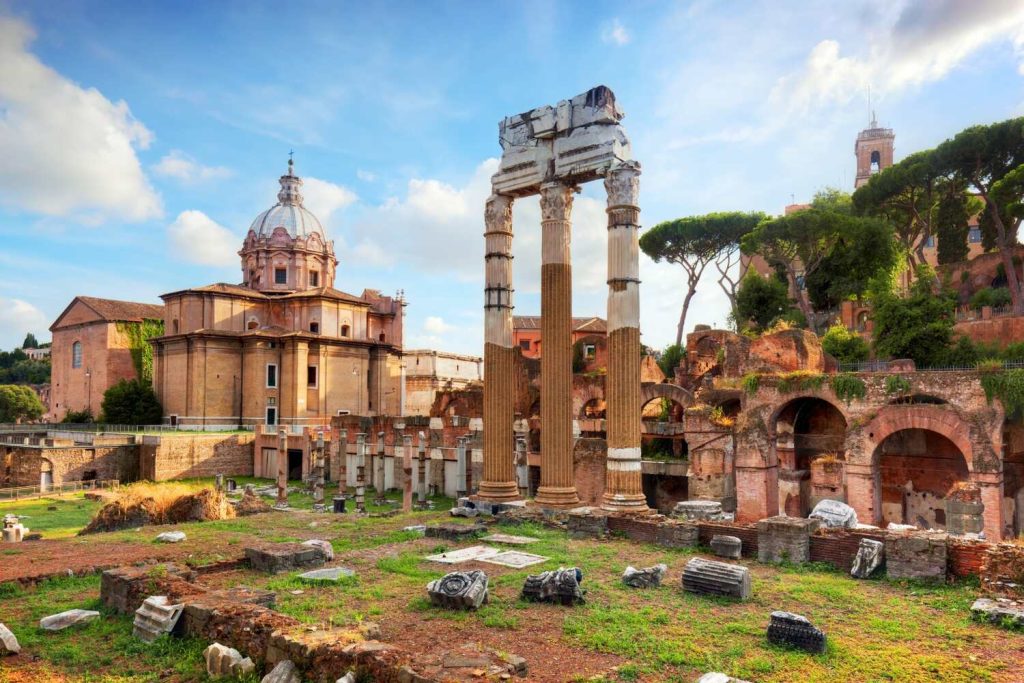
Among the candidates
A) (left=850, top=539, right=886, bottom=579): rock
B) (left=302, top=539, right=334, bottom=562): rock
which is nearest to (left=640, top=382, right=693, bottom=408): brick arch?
(left=850, top=539, right=886, bottom=579): rock

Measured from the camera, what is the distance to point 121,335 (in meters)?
42.2

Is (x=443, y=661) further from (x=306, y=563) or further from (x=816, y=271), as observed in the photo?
(x=816, y=271)

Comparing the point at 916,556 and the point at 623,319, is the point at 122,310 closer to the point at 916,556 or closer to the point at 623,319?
the point at 623,319

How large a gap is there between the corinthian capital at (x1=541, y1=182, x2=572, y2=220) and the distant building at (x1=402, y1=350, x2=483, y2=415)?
31.2 metres

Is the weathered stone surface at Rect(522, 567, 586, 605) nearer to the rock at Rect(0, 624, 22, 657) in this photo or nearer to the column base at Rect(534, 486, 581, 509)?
the rock at Rect(0, 624, 22, 657)

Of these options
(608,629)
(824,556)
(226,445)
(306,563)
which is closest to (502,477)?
(306,563)

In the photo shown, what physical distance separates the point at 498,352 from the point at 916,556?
810cm

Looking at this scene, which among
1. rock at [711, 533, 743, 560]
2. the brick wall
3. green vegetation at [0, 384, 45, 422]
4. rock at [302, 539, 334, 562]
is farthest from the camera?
green vegetation at [0, 384, 45, 422]

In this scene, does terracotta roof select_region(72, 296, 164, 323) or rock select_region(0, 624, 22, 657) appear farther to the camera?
terracotta roof select_region(72, 296, 164, 323)

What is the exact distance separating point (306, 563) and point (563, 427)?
5829 mm

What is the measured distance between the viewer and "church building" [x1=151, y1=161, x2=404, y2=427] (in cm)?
3694

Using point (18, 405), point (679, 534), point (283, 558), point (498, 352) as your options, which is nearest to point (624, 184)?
point (498, 352)

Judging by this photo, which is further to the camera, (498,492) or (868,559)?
(498,492)

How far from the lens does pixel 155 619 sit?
20.2 ft
